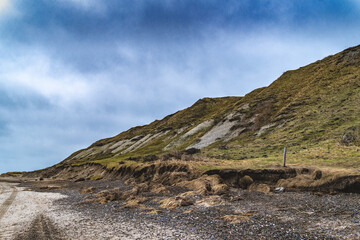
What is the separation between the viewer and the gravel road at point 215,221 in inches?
510

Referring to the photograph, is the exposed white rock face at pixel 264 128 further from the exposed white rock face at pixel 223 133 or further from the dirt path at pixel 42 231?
the dirt path at pixel 42 231

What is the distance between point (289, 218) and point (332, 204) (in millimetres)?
5055

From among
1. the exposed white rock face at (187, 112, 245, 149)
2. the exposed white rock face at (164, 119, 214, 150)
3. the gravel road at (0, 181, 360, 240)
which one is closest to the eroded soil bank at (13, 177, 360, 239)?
the gravel road at (0, 181, 360, 240)

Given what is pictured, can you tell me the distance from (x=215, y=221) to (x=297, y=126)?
49.3 metres

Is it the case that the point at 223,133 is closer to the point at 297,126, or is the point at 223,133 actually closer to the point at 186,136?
the point at 186,136

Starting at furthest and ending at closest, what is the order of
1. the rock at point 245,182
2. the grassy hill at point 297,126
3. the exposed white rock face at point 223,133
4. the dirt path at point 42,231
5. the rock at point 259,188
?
the exposed white rock face at point 223,133 < the grassy hill at point 297,126 < the rock at point 245,182 < the rock at point 259,188 < the dirt path at point 42,231

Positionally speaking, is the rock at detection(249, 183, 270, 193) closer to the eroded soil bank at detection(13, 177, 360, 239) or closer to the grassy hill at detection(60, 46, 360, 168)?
the eroded soil bank at detection(13, 177, 360, 239)

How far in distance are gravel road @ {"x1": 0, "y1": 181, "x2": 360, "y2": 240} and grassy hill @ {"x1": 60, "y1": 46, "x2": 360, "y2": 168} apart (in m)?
10.9

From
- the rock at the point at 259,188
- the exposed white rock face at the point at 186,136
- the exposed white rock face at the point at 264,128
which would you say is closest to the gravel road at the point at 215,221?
the rock at the point at 259,188

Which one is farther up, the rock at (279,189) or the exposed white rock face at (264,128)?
the exposed white rock face at (264,128)

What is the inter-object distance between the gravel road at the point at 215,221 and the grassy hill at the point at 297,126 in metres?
10.9

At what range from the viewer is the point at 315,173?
23922mm

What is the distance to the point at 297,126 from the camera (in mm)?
56094

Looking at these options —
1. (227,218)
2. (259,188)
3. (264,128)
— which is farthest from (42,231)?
(264,128)
